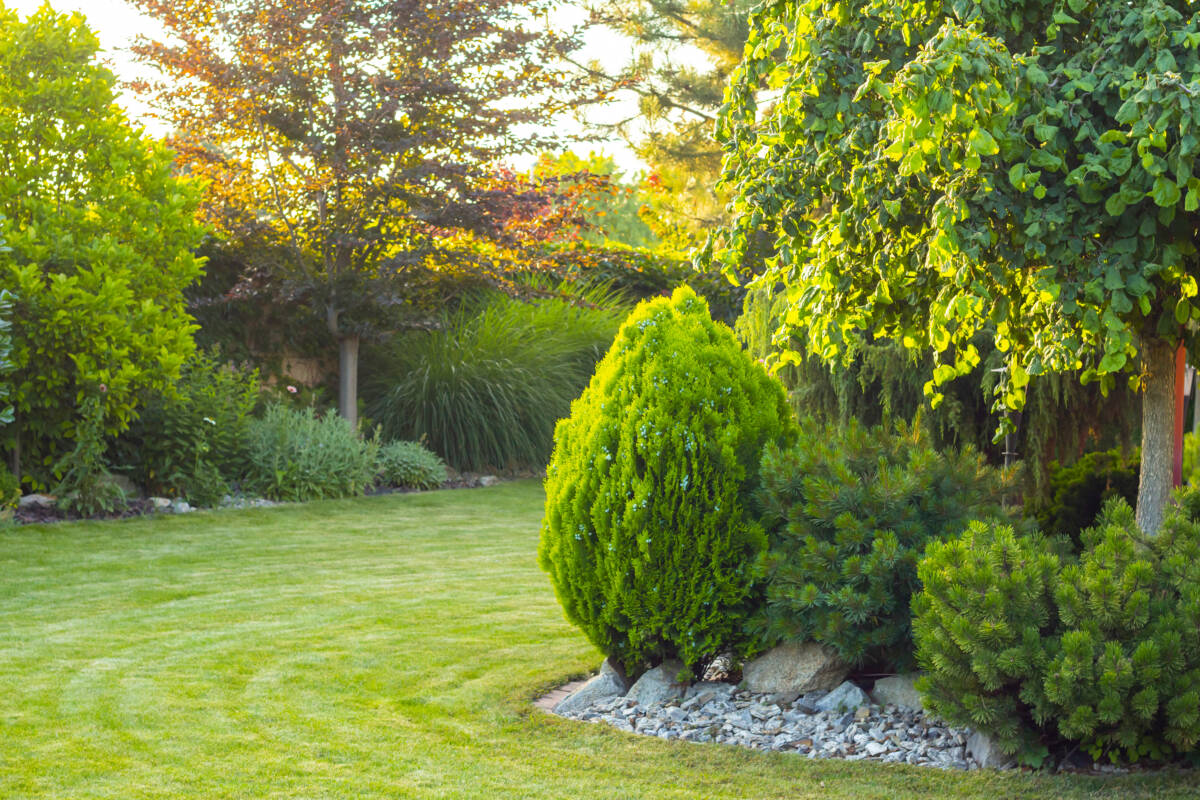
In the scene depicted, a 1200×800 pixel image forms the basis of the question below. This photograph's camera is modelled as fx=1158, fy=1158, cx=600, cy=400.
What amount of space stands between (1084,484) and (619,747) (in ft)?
11.6

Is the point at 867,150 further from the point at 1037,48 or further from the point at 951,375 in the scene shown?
the point at 951,375

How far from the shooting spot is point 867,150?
3754mm

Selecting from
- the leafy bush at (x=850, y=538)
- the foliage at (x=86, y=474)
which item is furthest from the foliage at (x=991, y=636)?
the foliage at (x=86, y=474)

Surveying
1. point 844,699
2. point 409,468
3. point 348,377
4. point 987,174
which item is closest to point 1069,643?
point 844,699

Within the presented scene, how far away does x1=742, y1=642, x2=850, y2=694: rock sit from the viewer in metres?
4.11

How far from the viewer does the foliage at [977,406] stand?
7.41 metres

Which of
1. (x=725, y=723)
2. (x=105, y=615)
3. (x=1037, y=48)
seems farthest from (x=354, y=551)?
(x=1037, y=48)

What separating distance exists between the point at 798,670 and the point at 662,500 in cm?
78

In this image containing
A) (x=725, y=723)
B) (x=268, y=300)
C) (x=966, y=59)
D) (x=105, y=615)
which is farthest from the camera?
(x=268, y=300)

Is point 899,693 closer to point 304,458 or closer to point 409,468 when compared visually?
point 304,458

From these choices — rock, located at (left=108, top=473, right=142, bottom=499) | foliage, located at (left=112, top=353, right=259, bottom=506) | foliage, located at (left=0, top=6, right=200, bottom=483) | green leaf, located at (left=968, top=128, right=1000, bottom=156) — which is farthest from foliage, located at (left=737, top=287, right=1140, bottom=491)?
rock, located at (left=108, top=473, right=142, bottom=499)

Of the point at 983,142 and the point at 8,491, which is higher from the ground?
the point at 983,142

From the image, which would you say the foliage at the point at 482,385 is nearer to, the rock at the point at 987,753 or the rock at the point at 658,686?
the rock at the point at 658,686

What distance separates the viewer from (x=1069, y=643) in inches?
126
